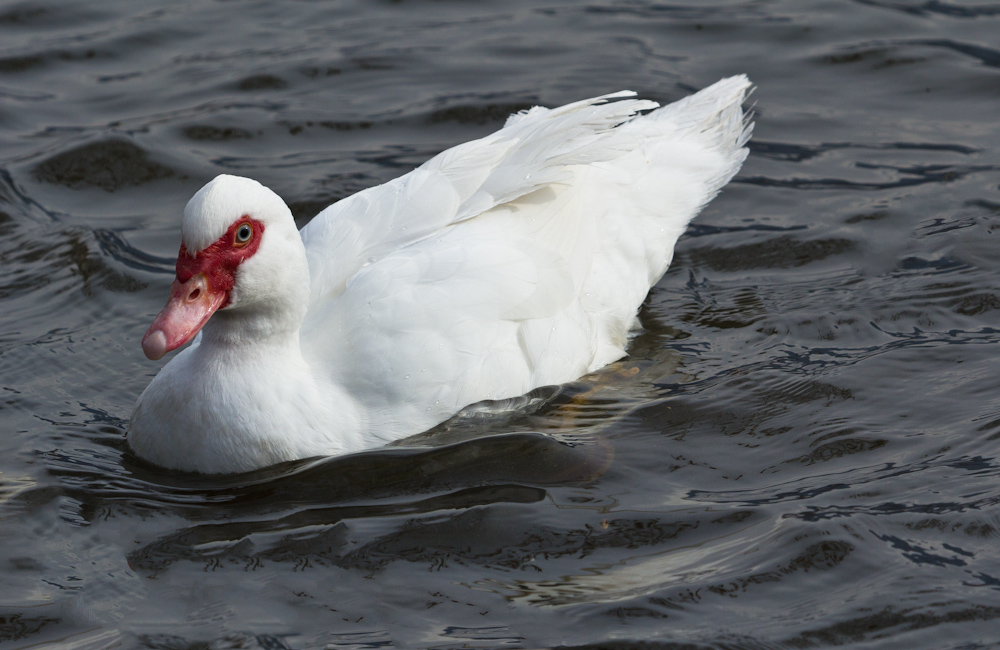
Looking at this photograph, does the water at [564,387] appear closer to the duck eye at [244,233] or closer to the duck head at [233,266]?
the duck head at [233,266]

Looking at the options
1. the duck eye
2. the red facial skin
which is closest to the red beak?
the red facial skin

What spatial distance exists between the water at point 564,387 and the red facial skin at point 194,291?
0.67m

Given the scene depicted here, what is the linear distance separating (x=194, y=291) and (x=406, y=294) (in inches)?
33.1

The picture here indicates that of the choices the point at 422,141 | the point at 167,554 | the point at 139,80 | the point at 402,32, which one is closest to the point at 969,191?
the point at 422,141

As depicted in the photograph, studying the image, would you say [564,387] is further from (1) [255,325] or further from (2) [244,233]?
(2) [244,233]

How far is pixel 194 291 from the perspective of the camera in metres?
4.11

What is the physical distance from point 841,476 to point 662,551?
82 centimetres

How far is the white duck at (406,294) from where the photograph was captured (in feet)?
14.0

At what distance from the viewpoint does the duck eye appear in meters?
4.16

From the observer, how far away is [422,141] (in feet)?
24.2

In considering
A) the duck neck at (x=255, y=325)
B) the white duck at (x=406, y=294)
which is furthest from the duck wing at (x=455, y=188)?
the duck neck at (x=255, y=325)

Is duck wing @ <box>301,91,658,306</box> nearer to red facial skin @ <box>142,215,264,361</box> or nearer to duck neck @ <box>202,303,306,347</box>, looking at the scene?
duck neck @ <box>202,303,306,347</box>

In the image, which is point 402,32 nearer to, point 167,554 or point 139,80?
point 139,80

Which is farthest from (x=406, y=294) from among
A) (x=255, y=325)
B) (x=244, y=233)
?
(x=244, y=233)
